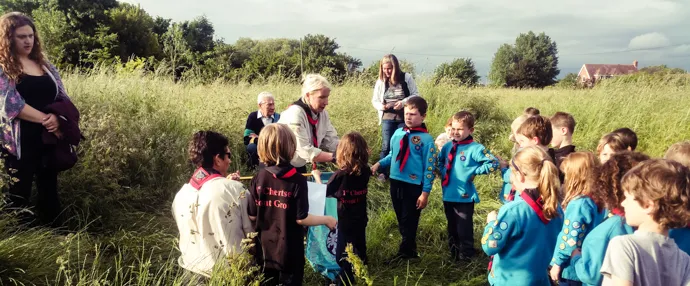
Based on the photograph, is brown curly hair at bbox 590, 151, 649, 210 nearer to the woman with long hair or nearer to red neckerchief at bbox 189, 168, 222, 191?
red neckerchief at bbox 189, 168, 222, 191

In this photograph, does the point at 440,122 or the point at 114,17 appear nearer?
the point at 440,122

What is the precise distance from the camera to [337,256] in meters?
3.36

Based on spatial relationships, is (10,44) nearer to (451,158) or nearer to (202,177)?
(202,177)

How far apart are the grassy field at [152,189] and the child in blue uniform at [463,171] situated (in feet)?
0.87

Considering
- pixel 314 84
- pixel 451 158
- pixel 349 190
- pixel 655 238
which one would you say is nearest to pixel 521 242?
pixel 655 238

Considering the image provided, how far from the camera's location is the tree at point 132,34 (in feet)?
67.3

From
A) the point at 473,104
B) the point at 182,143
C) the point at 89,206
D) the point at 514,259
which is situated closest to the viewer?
the point at 514,259

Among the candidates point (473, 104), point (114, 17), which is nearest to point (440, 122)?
point (473, 104)

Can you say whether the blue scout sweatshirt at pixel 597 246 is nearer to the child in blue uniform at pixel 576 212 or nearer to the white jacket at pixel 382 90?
the child in blue uniform at pixel 576 212

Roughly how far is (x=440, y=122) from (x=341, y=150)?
16.7ft

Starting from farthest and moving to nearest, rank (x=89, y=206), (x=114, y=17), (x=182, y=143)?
(x=114, y=17) < (x=182, y=143) < (x=89, y=206)

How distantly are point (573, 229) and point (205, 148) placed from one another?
2.10 meters

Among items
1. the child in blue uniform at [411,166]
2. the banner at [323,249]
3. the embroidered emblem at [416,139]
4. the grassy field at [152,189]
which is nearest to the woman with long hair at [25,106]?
the grassy field at [152,189]

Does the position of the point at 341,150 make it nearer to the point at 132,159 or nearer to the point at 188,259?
the point at 188,259
